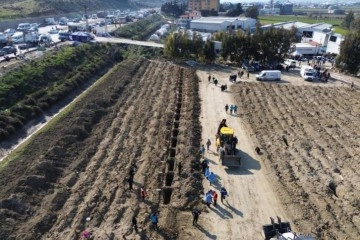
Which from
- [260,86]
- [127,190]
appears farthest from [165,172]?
[260,86]

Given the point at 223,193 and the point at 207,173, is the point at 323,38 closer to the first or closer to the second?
the point at 207,173

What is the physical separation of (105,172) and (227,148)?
8772mm

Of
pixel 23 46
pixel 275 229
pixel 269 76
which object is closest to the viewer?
pixel 275 229

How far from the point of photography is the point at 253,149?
27.5m

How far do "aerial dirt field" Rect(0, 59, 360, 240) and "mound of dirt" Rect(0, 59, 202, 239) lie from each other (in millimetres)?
74

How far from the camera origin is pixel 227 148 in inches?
982

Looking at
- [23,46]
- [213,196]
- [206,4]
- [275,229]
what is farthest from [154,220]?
[206,4]

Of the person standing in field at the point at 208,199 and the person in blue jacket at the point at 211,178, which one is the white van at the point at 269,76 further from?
the person standing in field at the point at 208,199

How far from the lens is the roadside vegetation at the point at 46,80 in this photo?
32.0 m

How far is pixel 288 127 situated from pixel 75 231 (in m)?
20.9

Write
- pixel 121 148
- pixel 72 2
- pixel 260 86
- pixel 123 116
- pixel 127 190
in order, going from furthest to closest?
pixel 72 2 < pixel 260 86 < pixel 123 116 < pixel 121 148 < pixel 127 190

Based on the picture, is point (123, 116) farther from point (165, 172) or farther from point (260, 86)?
point (260, 86)

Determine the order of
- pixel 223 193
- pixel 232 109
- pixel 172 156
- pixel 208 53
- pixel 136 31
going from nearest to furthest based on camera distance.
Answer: pixel 223 193
pixel 172 156
pixel 232 109
pixel 208 53
pixel 136 31

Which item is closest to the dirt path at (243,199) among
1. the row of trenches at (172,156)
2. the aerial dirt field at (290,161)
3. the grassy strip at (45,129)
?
the aerial dirt field at (290,161)
